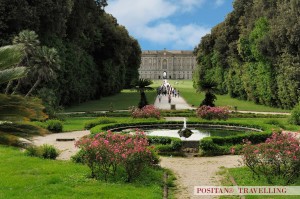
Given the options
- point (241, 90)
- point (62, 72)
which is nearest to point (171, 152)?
point (62, 72)

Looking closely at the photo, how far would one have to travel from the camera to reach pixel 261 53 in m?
41.4

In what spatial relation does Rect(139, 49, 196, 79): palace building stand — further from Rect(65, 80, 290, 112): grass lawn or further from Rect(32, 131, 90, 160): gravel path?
Rect(32, 131, 90, 160): gravel path

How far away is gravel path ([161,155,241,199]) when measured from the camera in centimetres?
1027

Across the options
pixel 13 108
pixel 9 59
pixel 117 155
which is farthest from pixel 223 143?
pixel 9 59

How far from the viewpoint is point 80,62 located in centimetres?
4709

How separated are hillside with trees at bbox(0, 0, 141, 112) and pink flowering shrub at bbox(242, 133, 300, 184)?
7987 mm

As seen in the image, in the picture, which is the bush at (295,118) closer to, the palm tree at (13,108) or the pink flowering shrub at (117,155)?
the pink flowering shrub at (117,155)

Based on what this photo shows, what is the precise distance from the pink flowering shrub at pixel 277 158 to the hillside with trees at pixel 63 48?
7987 mm

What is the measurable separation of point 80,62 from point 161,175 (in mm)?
37090

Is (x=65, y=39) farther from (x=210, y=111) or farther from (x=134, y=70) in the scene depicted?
(x=134, y=70)

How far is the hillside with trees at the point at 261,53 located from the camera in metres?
35.5

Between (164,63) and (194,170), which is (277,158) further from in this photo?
(164,63)

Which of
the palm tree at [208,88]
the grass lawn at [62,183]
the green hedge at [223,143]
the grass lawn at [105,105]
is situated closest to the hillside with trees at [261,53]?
the palm tree at [208,88]

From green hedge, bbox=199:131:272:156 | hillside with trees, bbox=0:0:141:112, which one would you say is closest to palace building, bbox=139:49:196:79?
hillside with trees, bbox=0:0:141:112
